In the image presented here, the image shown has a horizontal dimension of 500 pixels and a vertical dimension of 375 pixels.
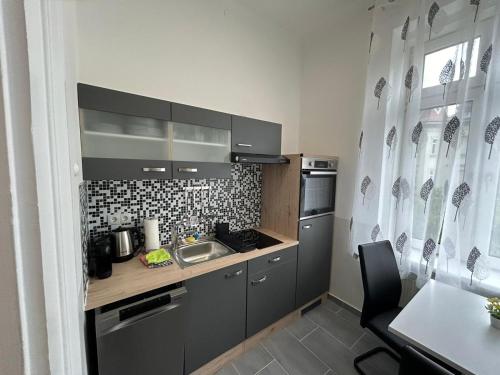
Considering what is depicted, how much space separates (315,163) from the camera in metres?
2.03

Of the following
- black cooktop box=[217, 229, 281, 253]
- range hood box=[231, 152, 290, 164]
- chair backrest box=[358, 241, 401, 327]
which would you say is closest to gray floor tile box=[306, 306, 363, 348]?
chair backrest box=[358, 241, 401, 327]

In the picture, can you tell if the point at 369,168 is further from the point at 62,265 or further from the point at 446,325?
the point at 62,265

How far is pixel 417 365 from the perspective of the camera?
73cm

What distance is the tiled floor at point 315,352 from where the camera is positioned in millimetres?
1568

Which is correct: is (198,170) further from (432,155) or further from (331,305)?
(331,305)

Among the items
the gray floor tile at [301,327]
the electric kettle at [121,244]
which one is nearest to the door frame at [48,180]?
the electric kettle at [121,244]

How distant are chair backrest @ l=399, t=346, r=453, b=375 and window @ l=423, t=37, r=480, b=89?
5.47 ft

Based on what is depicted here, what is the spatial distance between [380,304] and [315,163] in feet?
4.16

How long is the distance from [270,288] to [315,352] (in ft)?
2.07

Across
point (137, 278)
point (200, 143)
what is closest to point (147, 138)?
point (200, 143)

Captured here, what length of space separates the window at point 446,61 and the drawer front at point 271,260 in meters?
1.75

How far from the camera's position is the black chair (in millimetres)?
1463

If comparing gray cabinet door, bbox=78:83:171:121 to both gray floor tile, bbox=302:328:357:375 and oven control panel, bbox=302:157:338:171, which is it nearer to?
oven control panel, bbox=302:157:338:171

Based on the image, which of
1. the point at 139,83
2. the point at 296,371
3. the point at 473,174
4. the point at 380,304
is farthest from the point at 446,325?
the point at 139,83
